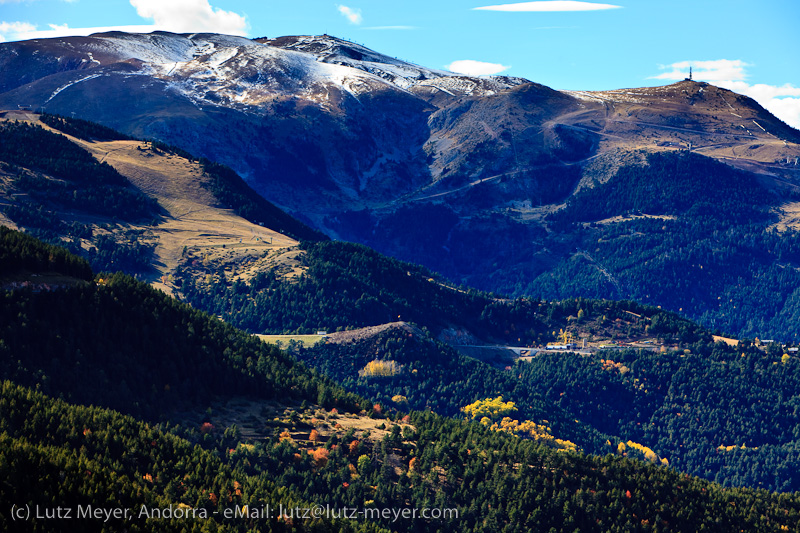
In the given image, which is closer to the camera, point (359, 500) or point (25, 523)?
point (25, 523)

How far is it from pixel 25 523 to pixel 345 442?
312ft

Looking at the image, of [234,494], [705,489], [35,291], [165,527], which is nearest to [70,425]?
[234,494]

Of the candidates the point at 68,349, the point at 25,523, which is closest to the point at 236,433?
the point at 68,349

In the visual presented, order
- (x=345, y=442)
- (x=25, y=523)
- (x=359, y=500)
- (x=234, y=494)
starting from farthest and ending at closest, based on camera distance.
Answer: (x=345, y=442) → (x=359, y=500) → (x=234, y=494) → (x=25, y=523)

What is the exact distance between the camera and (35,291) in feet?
622

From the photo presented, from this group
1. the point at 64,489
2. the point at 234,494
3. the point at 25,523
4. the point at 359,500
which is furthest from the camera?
the point at 359,500

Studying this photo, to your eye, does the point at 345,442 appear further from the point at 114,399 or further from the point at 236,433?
the point at 114,399

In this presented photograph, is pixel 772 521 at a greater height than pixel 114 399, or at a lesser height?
lesser

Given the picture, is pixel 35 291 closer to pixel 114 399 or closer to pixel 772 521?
pixel 114 399

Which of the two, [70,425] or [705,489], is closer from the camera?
Result: [70,425]

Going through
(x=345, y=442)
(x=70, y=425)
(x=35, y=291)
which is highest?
(x=35, y=291)

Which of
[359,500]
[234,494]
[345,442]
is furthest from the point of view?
[345,442]

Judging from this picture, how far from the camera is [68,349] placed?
602 ft

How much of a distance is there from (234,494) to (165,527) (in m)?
27.3
